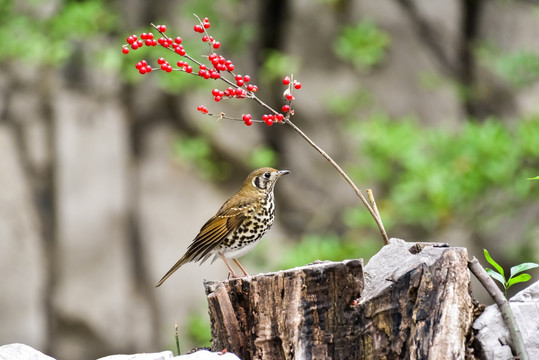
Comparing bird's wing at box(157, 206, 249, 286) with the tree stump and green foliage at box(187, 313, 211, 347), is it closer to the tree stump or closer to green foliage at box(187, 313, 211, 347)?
the tree stump

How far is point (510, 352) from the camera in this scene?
6.47 ft

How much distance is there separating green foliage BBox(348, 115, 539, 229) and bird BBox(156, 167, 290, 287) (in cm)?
258

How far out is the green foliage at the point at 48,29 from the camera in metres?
6.07

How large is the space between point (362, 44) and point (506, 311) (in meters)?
4.65

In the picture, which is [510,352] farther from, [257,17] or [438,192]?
[257,17]

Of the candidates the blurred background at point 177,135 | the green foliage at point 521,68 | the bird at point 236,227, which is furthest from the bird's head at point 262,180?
the blurred background at point 177,135

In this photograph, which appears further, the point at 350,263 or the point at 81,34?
the point at 81,34

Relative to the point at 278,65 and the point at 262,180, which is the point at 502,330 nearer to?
the point at 262,180

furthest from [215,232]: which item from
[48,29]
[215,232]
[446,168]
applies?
[48,29]

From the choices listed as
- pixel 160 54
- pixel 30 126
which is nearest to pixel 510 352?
pixel 160 54

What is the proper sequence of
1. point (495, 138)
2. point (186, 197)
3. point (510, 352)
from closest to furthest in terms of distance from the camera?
point (510, 352) < point (495, 138) < point (186, 197)

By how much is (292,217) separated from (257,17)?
72.8 inches

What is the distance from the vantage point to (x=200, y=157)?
6668 mm

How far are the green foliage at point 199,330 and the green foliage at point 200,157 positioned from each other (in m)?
1.25
